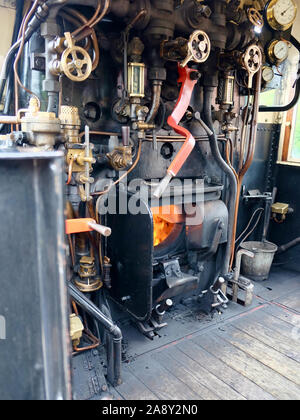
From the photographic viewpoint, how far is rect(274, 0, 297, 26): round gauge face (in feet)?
8.47

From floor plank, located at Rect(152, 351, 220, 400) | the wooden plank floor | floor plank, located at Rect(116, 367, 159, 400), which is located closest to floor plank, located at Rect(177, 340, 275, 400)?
the wooden plank floor

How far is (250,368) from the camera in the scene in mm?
2086

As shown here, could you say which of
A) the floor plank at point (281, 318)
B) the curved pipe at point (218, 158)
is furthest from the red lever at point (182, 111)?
the floor plank at point (281, 318)

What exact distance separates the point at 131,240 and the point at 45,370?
1.33 m

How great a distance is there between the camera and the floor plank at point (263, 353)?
6.76 ft

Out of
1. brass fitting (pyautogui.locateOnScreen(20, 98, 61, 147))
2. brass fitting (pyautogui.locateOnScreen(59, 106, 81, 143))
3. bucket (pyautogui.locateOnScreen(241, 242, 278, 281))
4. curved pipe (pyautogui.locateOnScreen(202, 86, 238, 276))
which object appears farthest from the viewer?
bucket (pyautogui.locateOnScreen(241, 242, 278, 281))

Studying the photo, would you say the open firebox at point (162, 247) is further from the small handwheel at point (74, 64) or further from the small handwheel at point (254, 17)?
the small handwheel at point (254, 17)

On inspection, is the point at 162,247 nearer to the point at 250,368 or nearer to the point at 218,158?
the point at 218,158

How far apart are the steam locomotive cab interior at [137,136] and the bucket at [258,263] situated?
1.32 feet

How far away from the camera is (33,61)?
6.20ft

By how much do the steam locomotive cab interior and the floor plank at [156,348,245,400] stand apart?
0.65 ft

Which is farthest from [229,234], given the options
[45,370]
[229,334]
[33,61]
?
[45,370]

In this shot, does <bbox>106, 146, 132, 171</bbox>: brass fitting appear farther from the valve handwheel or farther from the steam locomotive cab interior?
the valve handwheel

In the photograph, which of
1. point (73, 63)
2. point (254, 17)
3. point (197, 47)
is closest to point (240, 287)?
point (197, 47)
